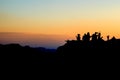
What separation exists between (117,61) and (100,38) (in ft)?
20.2

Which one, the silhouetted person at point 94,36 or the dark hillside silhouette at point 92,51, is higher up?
the silhouetted person at point 94,36

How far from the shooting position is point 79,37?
48969mm

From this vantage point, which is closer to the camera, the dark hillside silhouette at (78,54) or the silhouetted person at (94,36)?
the dark hillside silhouette at (78,54)

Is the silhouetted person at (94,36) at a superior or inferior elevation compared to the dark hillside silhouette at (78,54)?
superior

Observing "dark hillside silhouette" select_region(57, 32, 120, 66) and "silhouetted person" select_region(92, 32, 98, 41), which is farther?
"silhouetted person" select_region(92, 32, 98, 41)

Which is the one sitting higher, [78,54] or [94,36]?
[94,36]

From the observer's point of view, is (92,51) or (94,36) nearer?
(92,51)

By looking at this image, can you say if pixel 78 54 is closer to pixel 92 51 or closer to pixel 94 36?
pixel 92 51

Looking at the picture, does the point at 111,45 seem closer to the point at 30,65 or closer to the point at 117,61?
the point at 117,61

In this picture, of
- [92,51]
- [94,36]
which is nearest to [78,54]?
[92,51]

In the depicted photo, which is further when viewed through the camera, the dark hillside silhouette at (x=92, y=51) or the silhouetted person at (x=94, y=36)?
the silhouetted person at (x=94, y=36)

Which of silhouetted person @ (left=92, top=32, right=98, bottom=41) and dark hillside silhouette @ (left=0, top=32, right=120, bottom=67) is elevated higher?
silhouetted person @ (left=92, top=32, right=98, bottom=41)

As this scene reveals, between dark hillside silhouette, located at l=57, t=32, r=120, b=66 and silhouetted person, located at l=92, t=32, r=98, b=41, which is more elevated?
silhouetted person, located at l=92, t=32, r=98, b=41

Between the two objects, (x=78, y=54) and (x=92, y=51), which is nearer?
(x=92, y=51)
